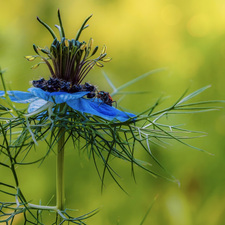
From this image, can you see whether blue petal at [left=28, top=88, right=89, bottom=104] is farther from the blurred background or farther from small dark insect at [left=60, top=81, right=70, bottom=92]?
the blurred background

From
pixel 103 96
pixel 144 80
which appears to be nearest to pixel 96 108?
pixel 103 96

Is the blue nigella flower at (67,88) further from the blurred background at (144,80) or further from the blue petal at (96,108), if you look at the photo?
the blurred background at (144,80)

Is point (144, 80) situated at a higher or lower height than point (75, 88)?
lower

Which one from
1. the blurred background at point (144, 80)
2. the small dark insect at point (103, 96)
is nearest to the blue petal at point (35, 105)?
the small dark insect at point (103, 96)

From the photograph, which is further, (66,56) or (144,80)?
(144,80)

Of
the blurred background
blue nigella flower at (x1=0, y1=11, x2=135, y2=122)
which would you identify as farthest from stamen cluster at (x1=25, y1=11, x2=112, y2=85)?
the blurred background

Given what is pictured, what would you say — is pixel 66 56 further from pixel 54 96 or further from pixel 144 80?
pixel 144 80
